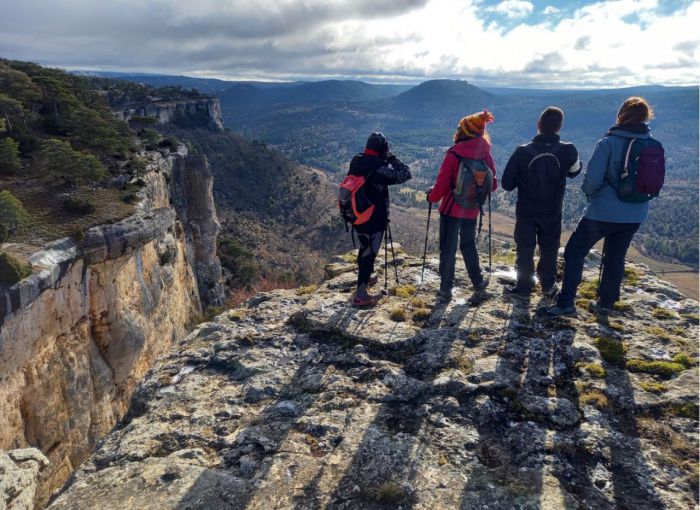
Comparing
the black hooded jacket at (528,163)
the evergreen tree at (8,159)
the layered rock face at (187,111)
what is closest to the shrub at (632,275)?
the black hooded jacket at (528,163)

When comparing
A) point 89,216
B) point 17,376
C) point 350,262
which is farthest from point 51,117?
point 350,262

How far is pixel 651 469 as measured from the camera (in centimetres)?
429

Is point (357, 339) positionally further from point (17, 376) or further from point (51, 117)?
point (51, 117)

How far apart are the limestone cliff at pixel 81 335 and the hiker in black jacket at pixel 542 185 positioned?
37.1ft

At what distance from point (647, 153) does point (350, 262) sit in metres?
6.75

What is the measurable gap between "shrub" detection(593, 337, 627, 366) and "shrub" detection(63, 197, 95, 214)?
1646 centimetres

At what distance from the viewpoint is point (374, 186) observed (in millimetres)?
7535

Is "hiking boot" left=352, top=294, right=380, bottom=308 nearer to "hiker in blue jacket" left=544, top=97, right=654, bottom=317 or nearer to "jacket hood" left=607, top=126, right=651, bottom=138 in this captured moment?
"hiker in blue jacket" left=544, top=97, right=654, bottom=317

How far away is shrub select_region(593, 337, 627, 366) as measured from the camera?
A: 6062mm

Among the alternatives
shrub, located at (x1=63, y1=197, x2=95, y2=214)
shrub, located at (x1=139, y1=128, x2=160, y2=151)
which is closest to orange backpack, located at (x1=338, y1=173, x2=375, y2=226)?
shrub, located at (x1=63, y1=197, x2=95, y2=214)

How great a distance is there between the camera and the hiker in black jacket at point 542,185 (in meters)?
6.98

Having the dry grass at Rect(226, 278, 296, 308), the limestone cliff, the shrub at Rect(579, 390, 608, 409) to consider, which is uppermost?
the shrub at Rect(579, 390, 608, 409)

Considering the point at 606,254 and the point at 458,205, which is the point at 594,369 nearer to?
the point at 606,254

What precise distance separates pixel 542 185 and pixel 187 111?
116m
